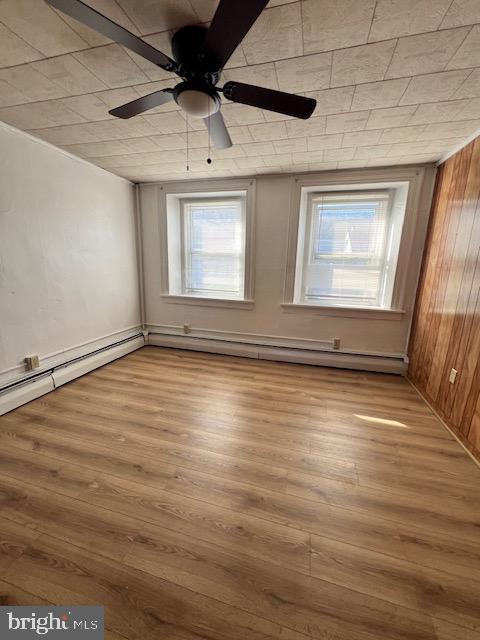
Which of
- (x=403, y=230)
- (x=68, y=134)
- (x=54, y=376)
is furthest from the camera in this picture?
(x=403, y=230)

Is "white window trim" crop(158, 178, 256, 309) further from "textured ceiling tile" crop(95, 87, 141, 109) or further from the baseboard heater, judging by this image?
"textured ceiling tile" crop(95, 87, 141, 109)

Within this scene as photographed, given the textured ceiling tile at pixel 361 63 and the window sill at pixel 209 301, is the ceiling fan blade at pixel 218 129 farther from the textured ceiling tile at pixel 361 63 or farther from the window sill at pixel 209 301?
the window sill at pixel 209 301

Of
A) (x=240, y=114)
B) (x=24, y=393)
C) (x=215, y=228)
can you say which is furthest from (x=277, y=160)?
(x=24, y=393)

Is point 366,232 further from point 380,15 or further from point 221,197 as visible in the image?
point 380,15

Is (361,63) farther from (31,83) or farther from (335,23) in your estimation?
(31,83)

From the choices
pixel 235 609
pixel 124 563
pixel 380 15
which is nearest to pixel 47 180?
pixel 380 15

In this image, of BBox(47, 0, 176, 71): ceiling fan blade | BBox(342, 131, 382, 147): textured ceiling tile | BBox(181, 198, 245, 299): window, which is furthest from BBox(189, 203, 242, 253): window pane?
BBox(47, 0, 176, 71): ceiling fan blade

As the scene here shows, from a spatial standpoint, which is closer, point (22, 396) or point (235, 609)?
point (235, 609)

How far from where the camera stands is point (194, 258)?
12.2 feet

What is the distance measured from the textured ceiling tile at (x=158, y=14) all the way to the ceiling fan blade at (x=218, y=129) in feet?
1.15

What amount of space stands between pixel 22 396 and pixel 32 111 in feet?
7.34

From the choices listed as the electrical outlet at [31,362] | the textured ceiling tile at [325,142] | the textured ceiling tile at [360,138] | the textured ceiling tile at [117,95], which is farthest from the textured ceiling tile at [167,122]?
the electrical outlet at [31,362]

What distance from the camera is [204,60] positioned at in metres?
1.11

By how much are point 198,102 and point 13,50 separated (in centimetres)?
101
